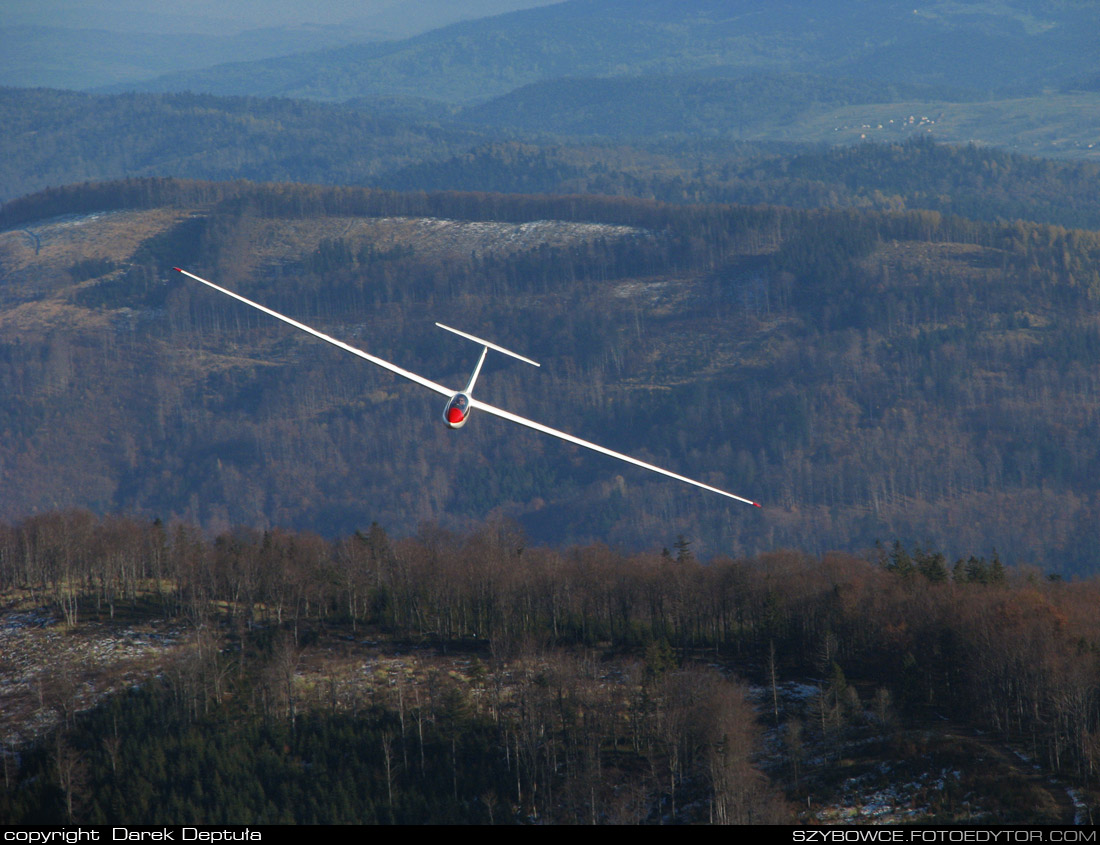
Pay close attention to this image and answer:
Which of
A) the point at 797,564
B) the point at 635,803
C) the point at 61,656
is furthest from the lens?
the point at 797,564

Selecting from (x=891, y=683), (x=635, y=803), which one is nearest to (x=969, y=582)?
(x=891, y=683)

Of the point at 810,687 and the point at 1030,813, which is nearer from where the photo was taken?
the point at 1030,813

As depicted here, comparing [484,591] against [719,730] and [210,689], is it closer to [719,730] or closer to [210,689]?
[210,689]

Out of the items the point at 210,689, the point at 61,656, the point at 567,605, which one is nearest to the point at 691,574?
the point at 567,605

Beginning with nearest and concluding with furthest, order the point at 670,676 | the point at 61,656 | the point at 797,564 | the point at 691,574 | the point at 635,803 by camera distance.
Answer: the point at 635,803 < the point at 670,676 < the point at 61,656 < the point at 691,574 < the point at 797,564

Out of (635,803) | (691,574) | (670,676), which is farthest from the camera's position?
(691,574)

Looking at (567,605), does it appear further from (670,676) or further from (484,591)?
(670,676)
